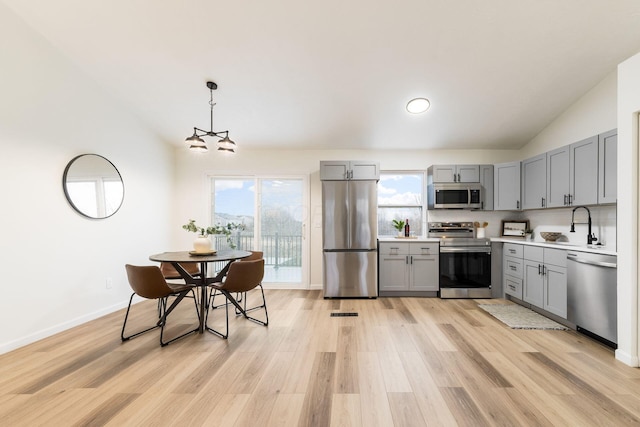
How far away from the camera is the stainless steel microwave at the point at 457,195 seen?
4.30 m

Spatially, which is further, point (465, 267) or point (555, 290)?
point (465, 267)

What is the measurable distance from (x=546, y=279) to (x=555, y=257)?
1.01ft

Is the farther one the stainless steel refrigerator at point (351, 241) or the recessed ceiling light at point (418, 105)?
the stainless steel refrigerator at point (351, 241)

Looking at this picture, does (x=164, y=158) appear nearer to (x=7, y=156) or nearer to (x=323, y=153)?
(x=7, y=156)

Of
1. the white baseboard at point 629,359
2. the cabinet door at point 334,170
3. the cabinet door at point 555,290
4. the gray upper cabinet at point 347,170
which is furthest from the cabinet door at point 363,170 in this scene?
the white baseboard at point 629,359

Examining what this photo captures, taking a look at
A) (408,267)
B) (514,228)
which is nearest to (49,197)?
(408,267)

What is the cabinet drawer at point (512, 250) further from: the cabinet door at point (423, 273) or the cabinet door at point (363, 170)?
the cabinet door at point (363, 170)

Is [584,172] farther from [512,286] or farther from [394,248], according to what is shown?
[394,248]

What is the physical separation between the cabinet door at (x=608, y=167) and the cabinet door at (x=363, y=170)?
97.3 inches

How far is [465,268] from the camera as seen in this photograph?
13.4 feet

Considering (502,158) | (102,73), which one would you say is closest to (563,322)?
(502,158)

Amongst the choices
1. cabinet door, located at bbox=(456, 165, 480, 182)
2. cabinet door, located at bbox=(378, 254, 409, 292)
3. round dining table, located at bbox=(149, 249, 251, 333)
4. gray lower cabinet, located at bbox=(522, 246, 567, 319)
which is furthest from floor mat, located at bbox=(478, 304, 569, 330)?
round dining table, located at bbox=(149, 249, 251, 333)

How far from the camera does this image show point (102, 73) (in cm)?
307

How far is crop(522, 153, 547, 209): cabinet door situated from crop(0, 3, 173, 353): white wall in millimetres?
5756
